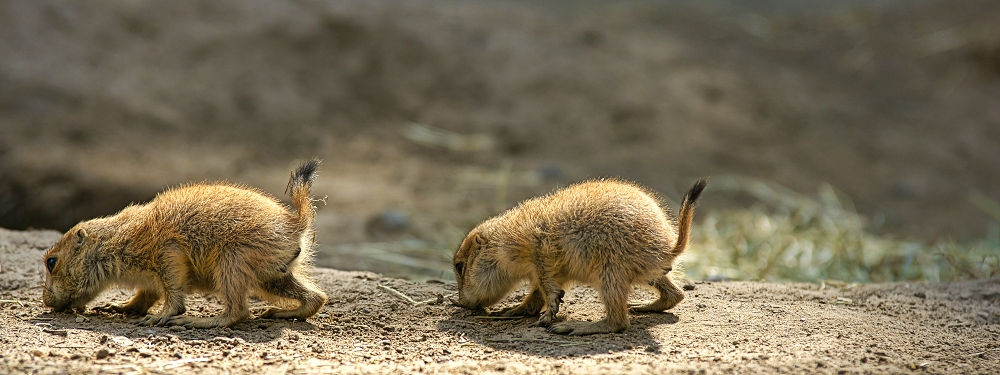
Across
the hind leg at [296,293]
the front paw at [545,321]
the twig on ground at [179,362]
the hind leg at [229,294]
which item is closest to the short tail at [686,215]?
the front paw at [545,321]

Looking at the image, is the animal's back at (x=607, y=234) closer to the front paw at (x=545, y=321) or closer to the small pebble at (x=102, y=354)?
the front paw at (x=545, y=321)

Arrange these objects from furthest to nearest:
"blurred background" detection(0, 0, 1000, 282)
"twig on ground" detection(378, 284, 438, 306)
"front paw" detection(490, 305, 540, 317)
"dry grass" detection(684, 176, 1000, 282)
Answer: "blurred background" detection(0, 0, 1000, 282) → "dry grass" detection(684, 176, 1000, 282) → "twig on ground" detection(378, 284, 438, 306) → "front paw" detection(490, 305, 540, 317)

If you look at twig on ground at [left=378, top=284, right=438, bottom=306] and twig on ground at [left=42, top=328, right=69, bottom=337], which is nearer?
twig on ground at [left=42, top=328, right=69, bottom=337]

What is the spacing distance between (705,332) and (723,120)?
23.1 ft

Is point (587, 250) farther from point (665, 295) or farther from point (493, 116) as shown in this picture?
point (493, 116)

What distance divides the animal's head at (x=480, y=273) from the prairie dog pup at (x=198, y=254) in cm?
83

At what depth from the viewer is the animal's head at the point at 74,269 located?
476cm

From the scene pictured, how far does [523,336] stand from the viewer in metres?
4.57

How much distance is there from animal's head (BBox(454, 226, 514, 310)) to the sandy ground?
0.12 metres

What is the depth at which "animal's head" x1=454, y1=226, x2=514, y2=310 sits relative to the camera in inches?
196

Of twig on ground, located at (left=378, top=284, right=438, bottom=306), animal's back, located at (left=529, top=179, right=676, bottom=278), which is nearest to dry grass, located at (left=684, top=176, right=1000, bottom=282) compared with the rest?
animal's back, located at (left=529, top=179, right=676, bottom=278)

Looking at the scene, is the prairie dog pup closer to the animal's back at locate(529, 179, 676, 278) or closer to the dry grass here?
the animal's back at locate(529, 179, 676, 278)

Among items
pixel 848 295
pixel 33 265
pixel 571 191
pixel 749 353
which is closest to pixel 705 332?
pixel 749 353

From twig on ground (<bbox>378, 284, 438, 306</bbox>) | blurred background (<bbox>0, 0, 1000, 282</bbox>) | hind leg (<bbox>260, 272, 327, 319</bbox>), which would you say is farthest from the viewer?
blurred background (<bbox>0, 0, 1000, 282</bbox>)
